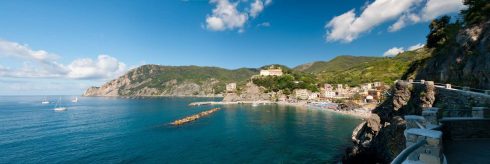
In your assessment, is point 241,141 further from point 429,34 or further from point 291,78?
point 291,78

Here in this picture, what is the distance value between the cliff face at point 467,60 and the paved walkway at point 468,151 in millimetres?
19365

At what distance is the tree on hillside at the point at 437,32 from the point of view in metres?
44.2

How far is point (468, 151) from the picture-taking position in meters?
7.86

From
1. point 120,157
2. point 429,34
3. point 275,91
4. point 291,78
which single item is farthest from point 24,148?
point 291,78

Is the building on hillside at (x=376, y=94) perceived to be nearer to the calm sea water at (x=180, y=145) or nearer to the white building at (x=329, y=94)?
the white building at (x=329, y=94)

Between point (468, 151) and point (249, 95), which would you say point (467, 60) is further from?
point (249, 95)

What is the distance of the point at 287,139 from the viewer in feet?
162

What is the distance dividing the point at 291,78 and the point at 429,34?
430ft

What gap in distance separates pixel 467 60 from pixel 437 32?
22.7 m

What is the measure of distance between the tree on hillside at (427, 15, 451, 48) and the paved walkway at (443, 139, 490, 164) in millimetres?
43649

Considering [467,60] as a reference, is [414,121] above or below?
below

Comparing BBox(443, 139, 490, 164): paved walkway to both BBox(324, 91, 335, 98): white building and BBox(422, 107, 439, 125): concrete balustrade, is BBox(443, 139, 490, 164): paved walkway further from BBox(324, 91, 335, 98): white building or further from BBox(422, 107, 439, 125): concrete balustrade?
BBox(324, 91, 335, 98): white building

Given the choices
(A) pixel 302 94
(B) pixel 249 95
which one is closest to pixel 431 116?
(A) pixel 302 94

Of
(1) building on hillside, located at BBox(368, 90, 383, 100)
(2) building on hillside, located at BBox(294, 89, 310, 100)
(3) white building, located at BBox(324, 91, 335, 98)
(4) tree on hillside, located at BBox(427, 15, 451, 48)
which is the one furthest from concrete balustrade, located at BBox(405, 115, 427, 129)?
(2) building on hillside, located at BBox(294, 89, 310, 100)
